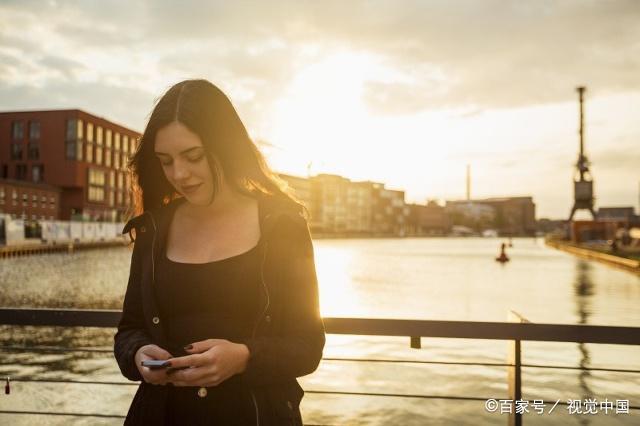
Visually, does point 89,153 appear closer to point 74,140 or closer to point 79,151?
point 79,151

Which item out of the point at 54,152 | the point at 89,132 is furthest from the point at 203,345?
the point at 89,132

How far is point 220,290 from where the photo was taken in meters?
1.68

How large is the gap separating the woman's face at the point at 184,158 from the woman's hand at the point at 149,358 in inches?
18.3

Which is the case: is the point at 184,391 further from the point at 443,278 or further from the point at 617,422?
the point at 443,278

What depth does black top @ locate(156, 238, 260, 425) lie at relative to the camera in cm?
167

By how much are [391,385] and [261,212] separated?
11.9 m

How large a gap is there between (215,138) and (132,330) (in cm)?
67

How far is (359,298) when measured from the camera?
2842 centimetres

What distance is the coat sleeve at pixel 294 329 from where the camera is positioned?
64.2 inches

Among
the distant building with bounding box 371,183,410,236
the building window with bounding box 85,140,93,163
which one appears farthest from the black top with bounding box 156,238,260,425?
the distant building with bounding box 371,183,410,236

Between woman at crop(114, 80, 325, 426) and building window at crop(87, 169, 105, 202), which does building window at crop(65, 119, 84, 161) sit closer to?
building window at crop(87, 169, 105, 202)

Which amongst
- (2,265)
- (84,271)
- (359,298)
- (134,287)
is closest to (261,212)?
(134,287)

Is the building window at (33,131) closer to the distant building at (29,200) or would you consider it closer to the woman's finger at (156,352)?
the distant building at (29,200)

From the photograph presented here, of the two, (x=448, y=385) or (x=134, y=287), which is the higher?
(x=134, y=287)
